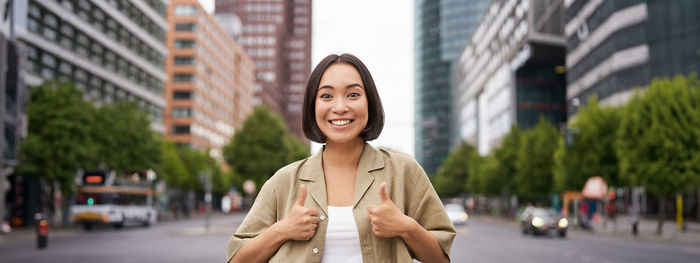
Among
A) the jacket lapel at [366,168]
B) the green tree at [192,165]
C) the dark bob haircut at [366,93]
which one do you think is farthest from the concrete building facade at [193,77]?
the jacket lapel at [366,168]

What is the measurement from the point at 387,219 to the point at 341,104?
51cm

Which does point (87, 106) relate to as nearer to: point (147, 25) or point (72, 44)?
point (72, 44)

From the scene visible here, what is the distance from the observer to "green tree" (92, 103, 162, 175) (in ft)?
143

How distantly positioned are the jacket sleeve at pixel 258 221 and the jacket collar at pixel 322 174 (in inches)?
6.3

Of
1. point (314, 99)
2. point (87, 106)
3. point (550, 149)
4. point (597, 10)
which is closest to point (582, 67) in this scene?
point (597, 10)

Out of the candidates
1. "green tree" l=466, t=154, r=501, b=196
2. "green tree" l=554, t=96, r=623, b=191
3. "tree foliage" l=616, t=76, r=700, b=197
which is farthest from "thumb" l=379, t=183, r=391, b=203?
"green tree" l=466, t=154, r=501, b=196

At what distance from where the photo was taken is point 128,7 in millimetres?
62812

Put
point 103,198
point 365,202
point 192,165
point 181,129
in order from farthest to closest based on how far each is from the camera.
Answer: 1. point 181,129
2. point 192,165
3. point 103,198
4. point 365,202

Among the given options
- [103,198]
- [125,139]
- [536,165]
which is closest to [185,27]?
[125,139]

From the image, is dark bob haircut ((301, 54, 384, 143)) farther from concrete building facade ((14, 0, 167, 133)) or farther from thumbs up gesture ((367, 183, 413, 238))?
concrete building facade ((14, 0, 167, 133))

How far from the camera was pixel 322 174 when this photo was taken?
3006mm

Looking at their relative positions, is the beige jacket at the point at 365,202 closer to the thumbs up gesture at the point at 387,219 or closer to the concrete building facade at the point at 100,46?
the thumbs up gesture at the point at 387,219

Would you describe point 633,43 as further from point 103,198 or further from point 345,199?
point 345,199

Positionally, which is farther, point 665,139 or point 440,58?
point 440,58
